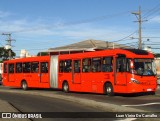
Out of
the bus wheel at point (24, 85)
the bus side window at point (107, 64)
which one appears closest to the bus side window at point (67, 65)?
the bus side window at point (107, 64)

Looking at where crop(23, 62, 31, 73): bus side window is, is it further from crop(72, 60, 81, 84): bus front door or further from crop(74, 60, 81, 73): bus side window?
crop(74, 60, 81, 73): bus side window

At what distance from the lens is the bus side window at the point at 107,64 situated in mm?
23891

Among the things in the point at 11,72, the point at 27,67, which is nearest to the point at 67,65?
the point at 27,67

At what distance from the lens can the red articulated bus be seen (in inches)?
899

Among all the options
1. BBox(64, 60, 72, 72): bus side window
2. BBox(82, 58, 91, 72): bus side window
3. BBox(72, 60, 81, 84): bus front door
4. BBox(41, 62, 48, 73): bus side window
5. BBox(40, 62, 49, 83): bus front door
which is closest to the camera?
BBox(82, 58, 91, 72): bus side window

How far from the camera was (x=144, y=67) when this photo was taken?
23.2m

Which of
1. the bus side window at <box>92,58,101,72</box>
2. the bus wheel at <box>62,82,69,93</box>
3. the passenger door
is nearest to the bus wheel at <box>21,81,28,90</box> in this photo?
the passenger door

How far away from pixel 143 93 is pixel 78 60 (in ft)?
16.4

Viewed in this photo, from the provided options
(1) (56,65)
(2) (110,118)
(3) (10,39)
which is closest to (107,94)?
(1) (56,65)

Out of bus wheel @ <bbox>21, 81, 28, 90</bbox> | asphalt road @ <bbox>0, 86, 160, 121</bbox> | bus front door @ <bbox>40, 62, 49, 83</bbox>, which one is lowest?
asphalt road @ <bbox>0, 86, 160, 121</bbox>

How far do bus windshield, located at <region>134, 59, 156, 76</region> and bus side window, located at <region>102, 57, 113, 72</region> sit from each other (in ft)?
5.52

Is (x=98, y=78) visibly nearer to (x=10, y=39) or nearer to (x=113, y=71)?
(x=113, y=71)

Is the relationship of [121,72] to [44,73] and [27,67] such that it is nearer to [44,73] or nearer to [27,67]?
[44,73]

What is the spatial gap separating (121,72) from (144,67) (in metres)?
1.38
